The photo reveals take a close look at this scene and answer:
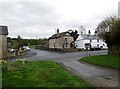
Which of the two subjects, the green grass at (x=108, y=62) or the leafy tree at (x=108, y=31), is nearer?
the green grass at (x=108, y=62)

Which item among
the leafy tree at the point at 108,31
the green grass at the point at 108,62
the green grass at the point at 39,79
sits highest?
the leafy tree at the point at 108,31

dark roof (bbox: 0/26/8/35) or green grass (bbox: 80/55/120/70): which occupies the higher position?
dark roof (bbox: 0/26/8/35)

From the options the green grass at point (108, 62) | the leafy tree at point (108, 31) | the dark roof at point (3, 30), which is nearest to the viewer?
the green grass at point (108, 62)

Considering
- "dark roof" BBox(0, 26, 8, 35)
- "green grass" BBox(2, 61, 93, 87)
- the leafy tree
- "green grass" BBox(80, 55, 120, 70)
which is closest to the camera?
"green grass" BBox(2, 61, 93, 87)

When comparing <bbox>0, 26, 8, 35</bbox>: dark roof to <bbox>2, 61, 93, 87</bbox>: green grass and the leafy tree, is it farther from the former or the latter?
<bbox>2, 61, 93, 87</bbox>: green grass

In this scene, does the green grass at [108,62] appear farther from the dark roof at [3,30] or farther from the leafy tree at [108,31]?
the dark roof at [3,30]

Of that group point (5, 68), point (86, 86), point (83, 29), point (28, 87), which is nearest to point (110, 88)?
point (86, 86)

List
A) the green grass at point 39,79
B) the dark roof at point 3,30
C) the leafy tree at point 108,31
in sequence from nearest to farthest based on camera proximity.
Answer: the green grass at point 39,79 → the leafy tree at point 108,31 → the dark roof at point 3,30

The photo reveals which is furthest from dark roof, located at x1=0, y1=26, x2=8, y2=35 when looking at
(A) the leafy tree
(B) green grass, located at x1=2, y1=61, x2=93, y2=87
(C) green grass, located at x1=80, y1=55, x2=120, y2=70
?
(B) green grass, located at x1=2, y1=61, x2=93, y2=87

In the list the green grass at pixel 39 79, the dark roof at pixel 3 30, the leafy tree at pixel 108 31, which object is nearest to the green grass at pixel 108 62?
the green grass at pixel 39 79

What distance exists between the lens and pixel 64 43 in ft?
266

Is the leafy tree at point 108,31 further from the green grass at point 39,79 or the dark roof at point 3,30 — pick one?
the dark roof at point 3,30

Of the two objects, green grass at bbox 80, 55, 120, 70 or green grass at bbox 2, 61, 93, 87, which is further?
green grass at bbox 80, 55, 120, 70

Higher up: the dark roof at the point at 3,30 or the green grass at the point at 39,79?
the dark roof at the point at 3,30
